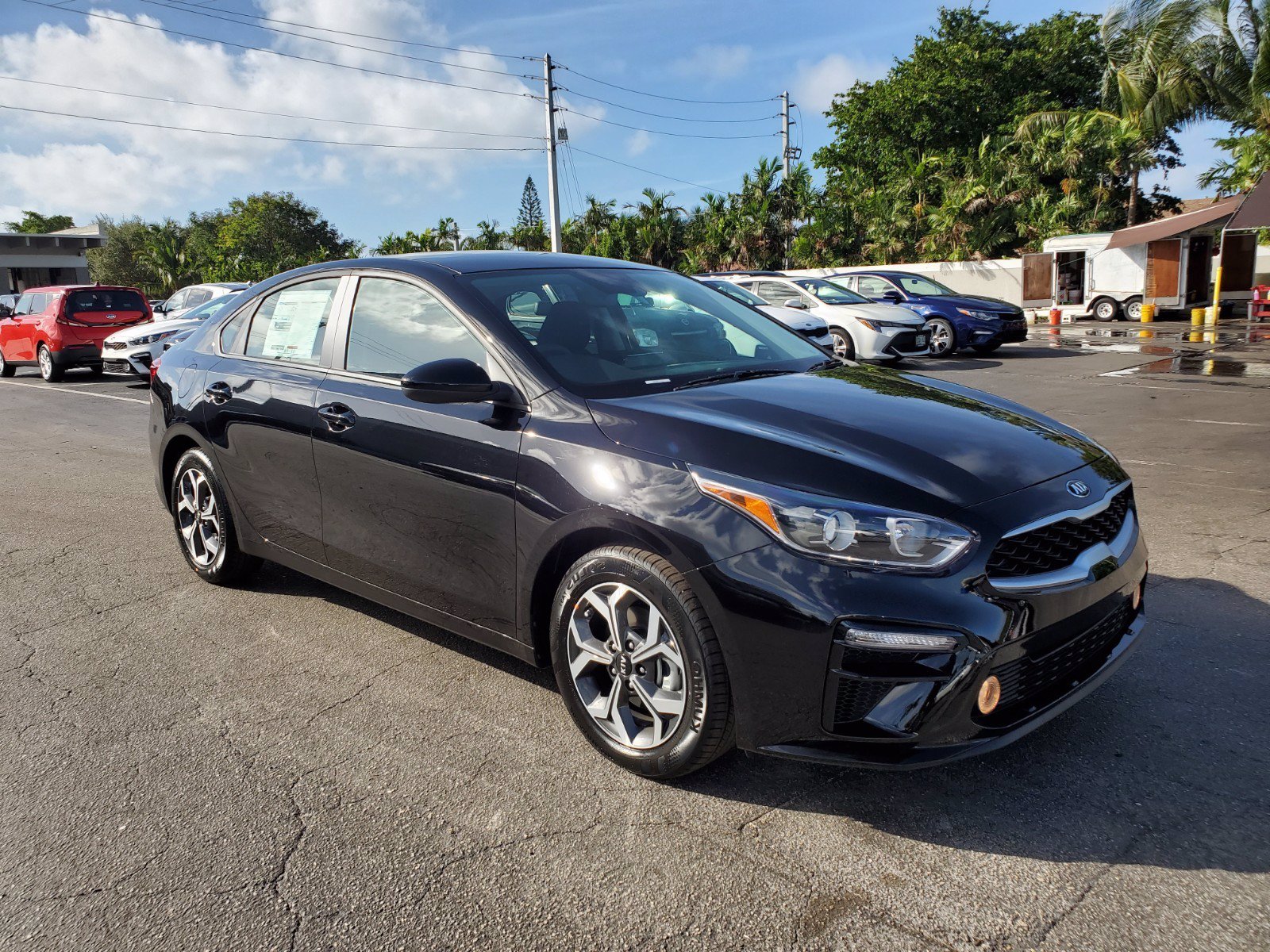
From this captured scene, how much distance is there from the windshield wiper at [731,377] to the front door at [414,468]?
637mm

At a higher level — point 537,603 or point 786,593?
point 786,593

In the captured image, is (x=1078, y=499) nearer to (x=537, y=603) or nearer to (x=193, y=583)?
(x=537, y=603)

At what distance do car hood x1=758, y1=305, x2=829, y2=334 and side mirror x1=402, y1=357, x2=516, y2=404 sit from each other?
35.9 ft

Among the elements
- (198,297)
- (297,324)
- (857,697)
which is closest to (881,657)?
(857,697)

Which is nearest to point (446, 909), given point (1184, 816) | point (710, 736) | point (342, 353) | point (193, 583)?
point (710, 736)

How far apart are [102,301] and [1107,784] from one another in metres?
19.6

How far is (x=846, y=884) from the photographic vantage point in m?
2.46

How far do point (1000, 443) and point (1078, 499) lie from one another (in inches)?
11.8

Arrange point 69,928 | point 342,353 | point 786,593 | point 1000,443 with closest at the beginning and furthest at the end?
point 69,928 < point 786,593 < point 1000,443 < point 342,353

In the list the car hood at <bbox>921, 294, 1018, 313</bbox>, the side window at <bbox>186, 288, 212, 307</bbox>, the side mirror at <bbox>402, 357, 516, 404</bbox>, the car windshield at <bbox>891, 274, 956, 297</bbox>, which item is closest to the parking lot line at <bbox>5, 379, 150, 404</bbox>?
the side window at <bbox>186, 288, 212, 307</bbox>

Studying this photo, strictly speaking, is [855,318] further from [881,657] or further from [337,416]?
[881,657]

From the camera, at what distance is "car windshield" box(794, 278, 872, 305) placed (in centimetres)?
1678

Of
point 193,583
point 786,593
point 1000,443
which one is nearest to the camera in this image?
point 786,593

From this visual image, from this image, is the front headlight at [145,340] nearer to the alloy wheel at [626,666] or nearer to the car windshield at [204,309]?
the car windshield at [204,309]
